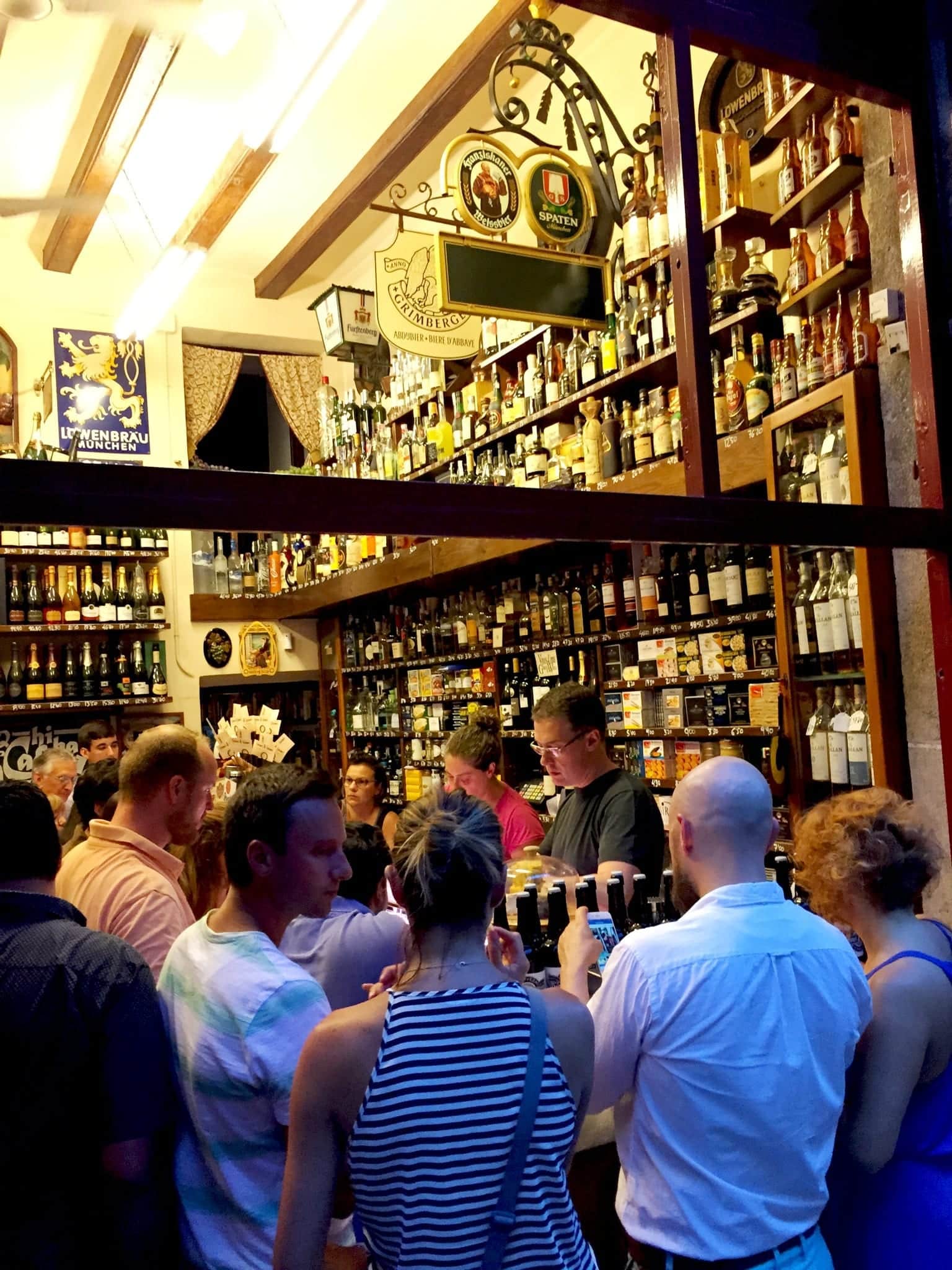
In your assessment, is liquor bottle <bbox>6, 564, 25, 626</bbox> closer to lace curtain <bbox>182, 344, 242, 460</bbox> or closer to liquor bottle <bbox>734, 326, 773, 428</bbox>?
lace curtain <bbox>182, 344, 242, 460</bbox>

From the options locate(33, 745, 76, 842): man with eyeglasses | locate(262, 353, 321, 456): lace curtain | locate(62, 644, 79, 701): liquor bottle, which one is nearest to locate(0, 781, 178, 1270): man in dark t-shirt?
locate(33, 745, 76, 842): man with eyeglasses

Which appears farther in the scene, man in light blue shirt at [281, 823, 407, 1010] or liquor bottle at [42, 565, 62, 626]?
liquor bottle at [42, 565, 62, 626]

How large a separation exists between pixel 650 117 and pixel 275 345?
19.6 feet

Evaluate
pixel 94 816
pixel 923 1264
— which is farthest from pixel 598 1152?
pixel 94 816

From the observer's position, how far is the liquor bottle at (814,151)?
12.2ft

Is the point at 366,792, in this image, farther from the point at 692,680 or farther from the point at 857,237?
the point at 857,237

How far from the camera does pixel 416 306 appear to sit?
4.51 metres

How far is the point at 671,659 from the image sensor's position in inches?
199

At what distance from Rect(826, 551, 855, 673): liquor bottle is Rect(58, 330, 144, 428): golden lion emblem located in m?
7.26

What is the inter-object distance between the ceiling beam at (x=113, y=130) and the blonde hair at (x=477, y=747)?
4525 mm

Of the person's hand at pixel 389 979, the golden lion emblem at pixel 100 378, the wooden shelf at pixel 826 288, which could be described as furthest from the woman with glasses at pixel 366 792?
the golden lion emblem at pixel 100 378

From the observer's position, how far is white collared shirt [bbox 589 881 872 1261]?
1.69m

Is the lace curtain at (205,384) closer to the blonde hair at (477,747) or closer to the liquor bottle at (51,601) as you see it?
the liquor bottle at (51,601)

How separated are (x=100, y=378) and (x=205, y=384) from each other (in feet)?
3.45
